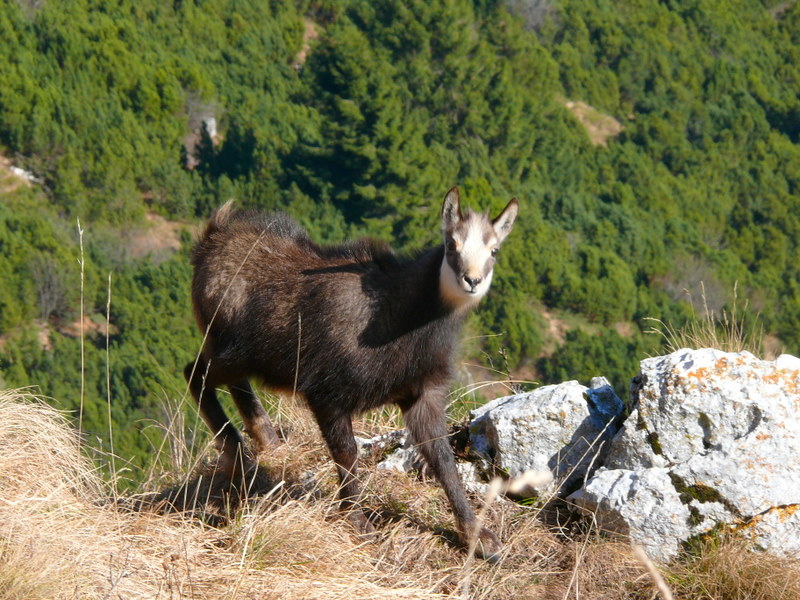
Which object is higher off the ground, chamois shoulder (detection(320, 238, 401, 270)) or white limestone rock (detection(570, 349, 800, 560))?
chamois shoulder (detection(320, 238, 401, 270))

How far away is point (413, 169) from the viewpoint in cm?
3791

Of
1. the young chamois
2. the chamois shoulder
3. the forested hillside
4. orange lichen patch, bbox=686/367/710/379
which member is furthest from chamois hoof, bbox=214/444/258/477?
the forested hillside

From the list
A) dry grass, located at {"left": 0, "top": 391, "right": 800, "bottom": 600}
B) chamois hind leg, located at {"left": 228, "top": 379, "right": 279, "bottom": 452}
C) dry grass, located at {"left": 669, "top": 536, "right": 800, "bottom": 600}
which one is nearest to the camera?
dry grass, located at {"left": 0, "top": 391, "right": 800, "bottom": 600}

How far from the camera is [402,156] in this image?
1523 inches

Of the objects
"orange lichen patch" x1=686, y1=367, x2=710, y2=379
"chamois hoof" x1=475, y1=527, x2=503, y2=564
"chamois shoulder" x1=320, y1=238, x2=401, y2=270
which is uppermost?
"chamois shoulder" x1=320, y1=238, x2=401, y2=270

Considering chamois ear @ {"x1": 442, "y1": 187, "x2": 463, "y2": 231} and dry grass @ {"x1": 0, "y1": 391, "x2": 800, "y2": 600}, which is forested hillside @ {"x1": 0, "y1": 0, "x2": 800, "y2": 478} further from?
chamois ear @ {"x1": 442, "y1": 187, "x2": 463, "y2": 231}

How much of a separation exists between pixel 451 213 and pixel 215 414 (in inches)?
82.2

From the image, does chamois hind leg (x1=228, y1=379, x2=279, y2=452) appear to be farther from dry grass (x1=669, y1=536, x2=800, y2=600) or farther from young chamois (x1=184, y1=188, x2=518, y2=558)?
dry grass (x1=669, y1=536, x2=800, y2=600)

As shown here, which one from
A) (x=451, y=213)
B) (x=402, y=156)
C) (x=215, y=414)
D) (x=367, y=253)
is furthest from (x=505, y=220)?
(x=402, y=156)

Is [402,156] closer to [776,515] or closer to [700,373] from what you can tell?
[700,373]

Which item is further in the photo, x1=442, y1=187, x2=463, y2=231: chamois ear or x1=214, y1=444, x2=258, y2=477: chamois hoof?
x1=214, y1=444, x2=258, y2=477: chamois hoof

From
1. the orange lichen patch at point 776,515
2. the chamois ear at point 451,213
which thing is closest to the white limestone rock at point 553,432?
the orange lichen patch at point 776,515

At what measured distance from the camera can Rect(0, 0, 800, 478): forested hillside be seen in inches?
1261

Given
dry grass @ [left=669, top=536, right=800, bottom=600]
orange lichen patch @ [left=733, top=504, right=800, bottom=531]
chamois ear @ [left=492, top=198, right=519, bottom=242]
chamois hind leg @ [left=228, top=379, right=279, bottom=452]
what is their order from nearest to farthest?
dry grass @ [left=669, top=536, right=800, bottom=600] → orange lichen patch @ [left=733, top=504, right=800, bottom=531] → chamois ear @ [left=492, top=198, right=519, bottom=242] → chamois hind leg @ [left=228, top=379, right=279, bottom=452]
